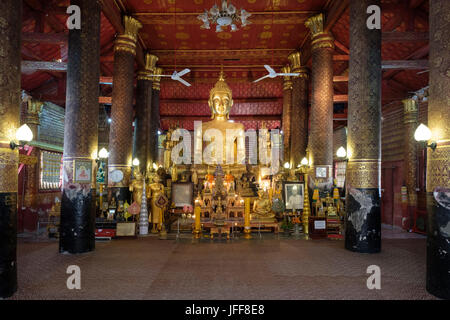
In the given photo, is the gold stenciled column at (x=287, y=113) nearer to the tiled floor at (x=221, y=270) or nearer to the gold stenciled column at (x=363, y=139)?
the gold stenciled column at (x=363, y=139)

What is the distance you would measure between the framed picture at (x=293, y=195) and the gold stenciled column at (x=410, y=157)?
4.07 metres

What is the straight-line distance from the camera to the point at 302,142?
45.9 feet

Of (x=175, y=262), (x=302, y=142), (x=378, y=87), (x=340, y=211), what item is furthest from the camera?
(x=302, y=142)

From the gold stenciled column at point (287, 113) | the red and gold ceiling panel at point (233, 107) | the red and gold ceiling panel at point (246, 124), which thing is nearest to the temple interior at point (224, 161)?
the gold stenciled column at point (287, 113)

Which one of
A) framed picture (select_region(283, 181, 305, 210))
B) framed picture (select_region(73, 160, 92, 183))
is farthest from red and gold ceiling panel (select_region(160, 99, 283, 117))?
framed picture (select_region(73, 160, 92, 183))

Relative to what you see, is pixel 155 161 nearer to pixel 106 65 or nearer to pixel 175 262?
pixel 106 65

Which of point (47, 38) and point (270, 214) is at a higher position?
point (47, 38)

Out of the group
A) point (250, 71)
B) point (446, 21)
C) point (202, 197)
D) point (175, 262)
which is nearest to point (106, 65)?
point (250, 71)

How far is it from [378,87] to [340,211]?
430 centimetres

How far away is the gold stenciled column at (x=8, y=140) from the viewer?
4539 mm

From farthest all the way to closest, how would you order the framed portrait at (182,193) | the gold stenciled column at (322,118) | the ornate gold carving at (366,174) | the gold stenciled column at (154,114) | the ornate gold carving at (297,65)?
the gold stenciled column at (154,114) → the ornate gold carving at (297,65) → the framed portrait at (182,193) → the gold stenciled column at (322,118) → the ornate gold carving at (366,174)

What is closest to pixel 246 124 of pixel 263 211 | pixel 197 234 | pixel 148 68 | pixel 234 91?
pixel 234 91

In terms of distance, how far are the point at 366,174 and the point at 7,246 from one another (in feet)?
23.7

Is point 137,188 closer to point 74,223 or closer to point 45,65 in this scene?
point 74,223
